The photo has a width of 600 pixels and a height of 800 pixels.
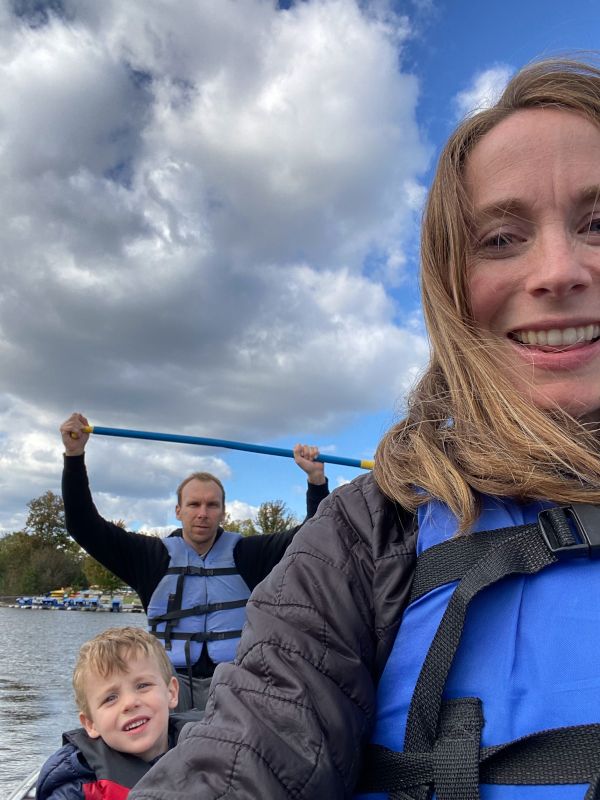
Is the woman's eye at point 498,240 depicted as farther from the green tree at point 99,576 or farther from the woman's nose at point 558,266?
the green tree at point 99,576

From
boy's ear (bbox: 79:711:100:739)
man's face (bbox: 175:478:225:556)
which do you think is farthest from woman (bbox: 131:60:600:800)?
man's face (bbox: 175:478:225:556)

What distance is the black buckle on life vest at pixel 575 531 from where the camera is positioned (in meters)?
1.07

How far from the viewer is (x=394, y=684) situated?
1.10 metres

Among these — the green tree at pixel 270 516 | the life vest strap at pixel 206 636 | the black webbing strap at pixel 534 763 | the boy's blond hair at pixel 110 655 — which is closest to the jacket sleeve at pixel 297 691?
the black webbing strap at pixel 534 763

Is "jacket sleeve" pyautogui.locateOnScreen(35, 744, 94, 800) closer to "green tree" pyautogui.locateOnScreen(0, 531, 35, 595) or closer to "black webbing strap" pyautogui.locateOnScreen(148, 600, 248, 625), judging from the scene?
"black webbing strap" pyautogui.locateOnScreen(148, 600, 248, 625)

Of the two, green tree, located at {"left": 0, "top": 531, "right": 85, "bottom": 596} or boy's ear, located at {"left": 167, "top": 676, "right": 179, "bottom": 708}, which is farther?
green tree, located at {"left": 0, "top": 531, "right": 85, "bottom": 596}

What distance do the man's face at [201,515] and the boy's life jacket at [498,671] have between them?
16.1 ft

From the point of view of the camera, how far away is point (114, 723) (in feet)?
9.58

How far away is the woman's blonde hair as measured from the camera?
3.92 feet

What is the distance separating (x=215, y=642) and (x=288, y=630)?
4605 mm

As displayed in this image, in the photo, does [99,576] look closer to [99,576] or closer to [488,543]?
[99,576]

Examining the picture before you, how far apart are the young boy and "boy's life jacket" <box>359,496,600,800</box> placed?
2.02 metres

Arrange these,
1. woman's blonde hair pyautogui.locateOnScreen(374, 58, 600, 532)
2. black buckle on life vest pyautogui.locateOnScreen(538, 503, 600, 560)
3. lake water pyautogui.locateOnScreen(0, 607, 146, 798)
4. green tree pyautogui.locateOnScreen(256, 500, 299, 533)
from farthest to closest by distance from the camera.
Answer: green tree pyautogui.locateOnScreen(256, 500, 299, 533), lake water pyautogui.locateOnScreen(0, 607, 146, 798), woman's blonde hair pyautogui.locateOnScreen(374, 58, 600, 532), black buckle on life vest pyautogui.locateOnScreen(538, 503, 600, 560)

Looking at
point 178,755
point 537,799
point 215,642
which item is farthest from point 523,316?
Answer: point 215,642
